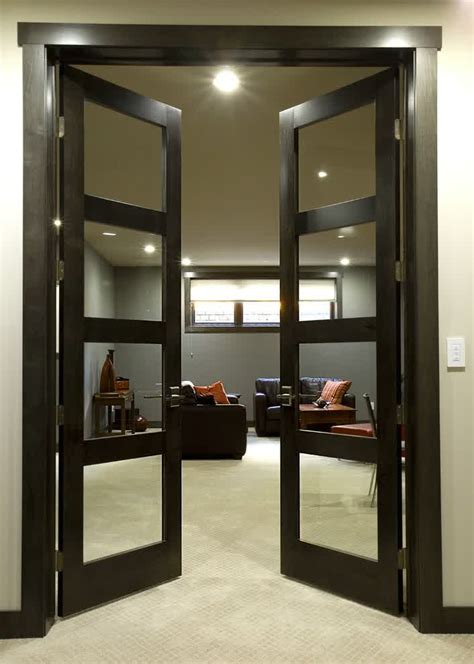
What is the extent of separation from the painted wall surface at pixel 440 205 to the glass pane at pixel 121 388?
0.36 m

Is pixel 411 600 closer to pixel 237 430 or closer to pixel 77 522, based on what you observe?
pixel 77 522

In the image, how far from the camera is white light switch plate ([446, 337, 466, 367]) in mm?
2574

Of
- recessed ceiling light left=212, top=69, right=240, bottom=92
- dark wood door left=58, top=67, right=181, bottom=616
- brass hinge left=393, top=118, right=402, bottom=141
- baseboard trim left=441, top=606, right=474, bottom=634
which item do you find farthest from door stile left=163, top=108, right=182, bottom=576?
baseboard trim left=441, top=606, right=474, bottom=634

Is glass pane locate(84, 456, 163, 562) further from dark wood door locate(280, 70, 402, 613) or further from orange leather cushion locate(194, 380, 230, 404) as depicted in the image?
orange leather cushion locate(194, 380, 230, 404)

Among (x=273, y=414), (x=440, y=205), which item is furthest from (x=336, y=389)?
(x=273, y=414)

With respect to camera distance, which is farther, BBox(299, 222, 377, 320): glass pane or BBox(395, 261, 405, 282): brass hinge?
BBox(299, 222, 377, 320): glass pane

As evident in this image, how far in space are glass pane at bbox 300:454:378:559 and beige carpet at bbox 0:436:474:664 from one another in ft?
0.03

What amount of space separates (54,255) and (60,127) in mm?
585

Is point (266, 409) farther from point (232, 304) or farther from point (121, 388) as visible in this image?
point (121, 388)

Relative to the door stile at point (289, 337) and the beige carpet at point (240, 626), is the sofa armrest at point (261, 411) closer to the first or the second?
the beige carpet at point (240, 626)

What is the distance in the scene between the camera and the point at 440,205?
2.60 metres

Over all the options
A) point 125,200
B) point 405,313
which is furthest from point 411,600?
point 125,200

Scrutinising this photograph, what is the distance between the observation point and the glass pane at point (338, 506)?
112 inches

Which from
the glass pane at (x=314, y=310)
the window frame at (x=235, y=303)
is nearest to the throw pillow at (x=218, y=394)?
the window frame at (x=235, y=303)
